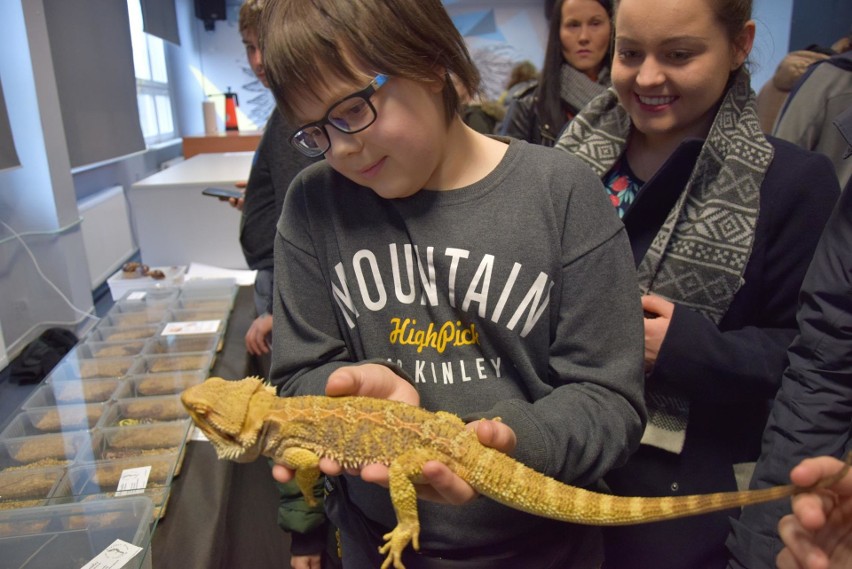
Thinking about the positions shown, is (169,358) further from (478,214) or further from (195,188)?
(478,214)

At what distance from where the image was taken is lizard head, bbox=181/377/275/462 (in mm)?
1465

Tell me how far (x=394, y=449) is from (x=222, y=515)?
1.53 m

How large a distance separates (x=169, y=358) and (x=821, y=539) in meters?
3.21

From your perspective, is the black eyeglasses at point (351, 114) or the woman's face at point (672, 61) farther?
the woman's face at point (672, 61)

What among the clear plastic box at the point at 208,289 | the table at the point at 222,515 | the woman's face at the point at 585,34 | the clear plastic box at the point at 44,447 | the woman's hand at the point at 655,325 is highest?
the woman's face at the point at 585,34

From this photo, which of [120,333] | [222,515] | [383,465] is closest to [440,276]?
[383,465]

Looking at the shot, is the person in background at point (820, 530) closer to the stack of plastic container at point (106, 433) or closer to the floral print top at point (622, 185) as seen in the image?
the floral print top at point (622, 185)

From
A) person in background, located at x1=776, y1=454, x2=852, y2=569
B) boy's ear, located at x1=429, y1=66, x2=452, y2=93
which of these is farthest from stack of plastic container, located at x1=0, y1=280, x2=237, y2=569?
person in background, located at x1=776, y1=454, x2=852, y2=569

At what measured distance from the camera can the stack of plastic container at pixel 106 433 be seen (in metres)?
1.91

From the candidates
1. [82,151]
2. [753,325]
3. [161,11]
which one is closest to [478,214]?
[753,325]

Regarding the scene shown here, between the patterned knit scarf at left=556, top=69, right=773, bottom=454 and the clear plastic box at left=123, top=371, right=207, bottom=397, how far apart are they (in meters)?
2.42

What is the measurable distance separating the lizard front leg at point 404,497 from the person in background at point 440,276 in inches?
1.3

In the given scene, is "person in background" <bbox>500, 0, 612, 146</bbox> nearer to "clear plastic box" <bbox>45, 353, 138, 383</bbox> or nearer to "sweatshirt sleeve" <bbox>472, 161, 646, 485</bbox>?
"sweatshirt sleeve" <bbox>472, 161, 646, 485</bbox>

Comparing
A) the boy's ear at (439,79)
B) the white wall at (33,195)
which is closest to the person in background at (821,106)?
the boy's ear at (439,79)
